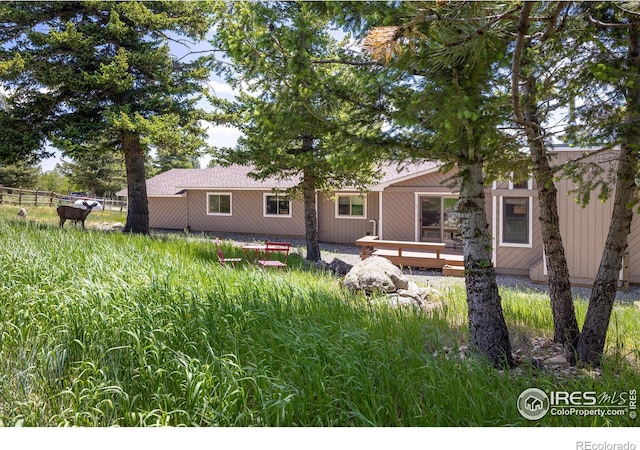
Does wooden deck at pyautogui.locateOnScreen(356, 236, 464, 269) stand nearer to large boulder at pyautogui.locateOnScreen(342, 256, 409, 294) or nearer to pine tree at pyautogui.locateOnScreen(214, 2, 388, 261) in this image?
large boulder at pyautogui.locateOnScreen(342, 256, 409, 294)

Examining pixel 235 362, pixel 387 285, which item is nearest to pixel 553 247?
pixel 387 285

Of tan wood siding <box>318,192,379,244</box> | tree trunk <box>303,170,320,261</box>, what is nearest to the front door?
tan wood siding <box>318,192,379,244</box>

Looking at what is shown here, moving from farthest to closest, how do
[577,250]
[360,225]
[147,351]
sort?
[360,225]
[577,250]
[147,351]

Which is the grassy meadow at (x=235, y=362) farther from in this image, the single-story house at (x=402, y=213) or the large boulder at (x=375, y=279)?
the single-story house at (x=402, y=213)

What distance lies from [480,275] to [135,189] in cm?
1097

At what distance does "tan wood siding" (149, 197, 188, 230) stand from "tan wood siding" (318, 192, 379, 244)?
23.2ft

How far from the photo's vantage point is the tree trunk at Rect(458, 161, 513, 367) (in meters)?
3.33

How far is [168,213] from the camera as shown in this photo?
2030 cm

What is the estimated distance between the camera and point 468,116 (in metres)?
2.59

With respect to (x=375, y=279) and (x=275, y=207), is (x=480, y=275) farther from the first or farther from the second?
(x=275, y=207)

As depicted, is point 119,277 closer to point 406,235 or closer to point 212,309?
point 212,309
